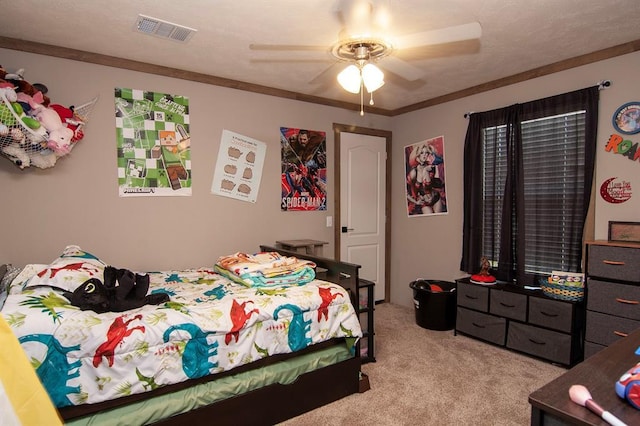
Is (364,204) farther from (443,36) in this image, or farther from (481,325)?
(443,36)

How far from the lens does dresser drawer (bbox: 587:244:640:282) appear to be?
2424mm

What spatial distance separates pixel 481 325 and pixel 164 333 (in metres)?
2.68

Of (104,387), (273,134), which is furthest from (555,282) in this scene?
(104,387)

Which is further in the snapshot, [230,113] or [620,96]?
[230,113]

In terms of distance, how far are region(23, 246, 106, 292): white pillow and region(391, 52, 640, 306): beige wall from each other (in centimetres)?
322

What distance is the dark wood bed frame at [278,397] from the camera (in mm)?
1817

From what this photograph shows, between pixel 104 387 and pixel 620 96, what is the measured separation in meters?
3.78

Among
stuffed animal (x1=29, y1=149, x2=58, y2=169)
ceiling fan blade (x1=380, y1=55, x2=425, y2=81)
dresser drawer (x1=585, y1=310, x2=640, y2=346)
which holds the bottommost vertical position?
dresser drawer (x1=585, y1=310, x2=640, y2=346)

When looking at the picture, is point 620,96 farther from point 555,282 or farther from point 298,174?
point 298,174

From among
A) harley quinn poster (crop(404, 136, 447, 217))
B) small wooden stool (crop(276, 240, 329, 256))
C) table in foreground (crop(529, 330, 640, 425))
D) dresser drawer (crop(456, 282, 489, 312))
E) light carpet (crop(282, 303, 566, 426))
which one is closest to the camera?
table in foreground (crop(529, 330, 640, 425))

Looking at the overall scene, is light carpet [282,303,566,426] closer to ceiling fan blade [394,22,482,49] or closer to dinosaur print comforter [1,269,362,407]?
dinosaur print comforter [1,269,362,407]

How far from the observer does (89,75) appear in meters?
2.77

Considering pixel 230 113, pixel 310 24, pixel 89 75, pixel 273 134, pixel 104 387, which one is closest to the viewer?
pixel 104 387

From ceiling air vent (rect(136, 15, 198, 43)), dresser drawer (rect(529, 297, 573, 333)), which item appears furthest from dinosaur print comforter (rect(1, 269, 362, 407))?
ceiling air vent (rect(136, 15, 198, 43))
